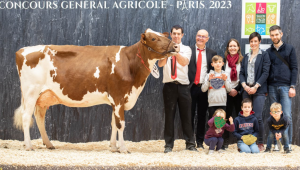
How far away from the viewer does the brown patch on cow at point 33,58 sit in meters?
5.46

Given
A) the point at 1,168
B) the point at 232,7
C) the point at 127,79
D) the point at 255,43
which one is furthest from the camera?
the point at 232,7

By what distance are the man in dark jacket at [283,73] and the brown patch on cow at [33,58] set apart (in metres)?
3.75

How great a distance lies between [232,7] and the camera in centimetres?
663

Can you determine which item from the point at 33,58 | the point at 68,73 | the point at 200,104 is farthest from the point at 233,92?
the point at 33,58

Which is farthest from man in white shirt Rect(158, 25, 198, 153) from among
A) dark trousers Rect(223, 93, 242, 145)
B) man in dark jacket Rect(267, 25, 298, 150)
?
man in dark jacket Rect(267, 25, 298, 150)

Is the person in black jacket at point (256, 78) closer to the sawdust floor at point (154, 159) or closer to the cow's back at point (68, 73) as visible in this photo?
the sawdust floor at point (154, 159)

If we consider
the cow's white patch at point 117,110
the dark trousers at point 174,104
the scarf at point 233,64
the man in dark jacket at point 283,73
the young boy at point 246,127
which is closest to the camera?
the cow's white patch at point 117,110

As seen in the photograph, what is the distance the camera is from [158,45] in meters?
5.16

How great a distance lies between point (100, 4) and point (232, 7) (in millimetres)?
2504

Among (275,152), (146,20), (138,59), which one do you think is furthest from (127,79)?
(275,152)

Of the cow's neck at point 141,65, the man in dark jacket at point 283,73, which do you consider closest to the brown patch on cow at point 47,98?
the cow's neck at point 141,65

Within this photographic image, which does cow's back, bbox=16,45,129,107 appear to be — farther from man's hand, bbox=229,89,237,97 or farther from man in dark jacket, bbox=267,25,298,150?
man in dark jacket, bbox=267,25,298,150

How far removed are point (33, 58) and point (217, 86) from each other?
9.58 feet

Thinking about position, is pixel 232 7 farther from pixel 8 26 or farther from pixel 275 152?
pixel 8 26
